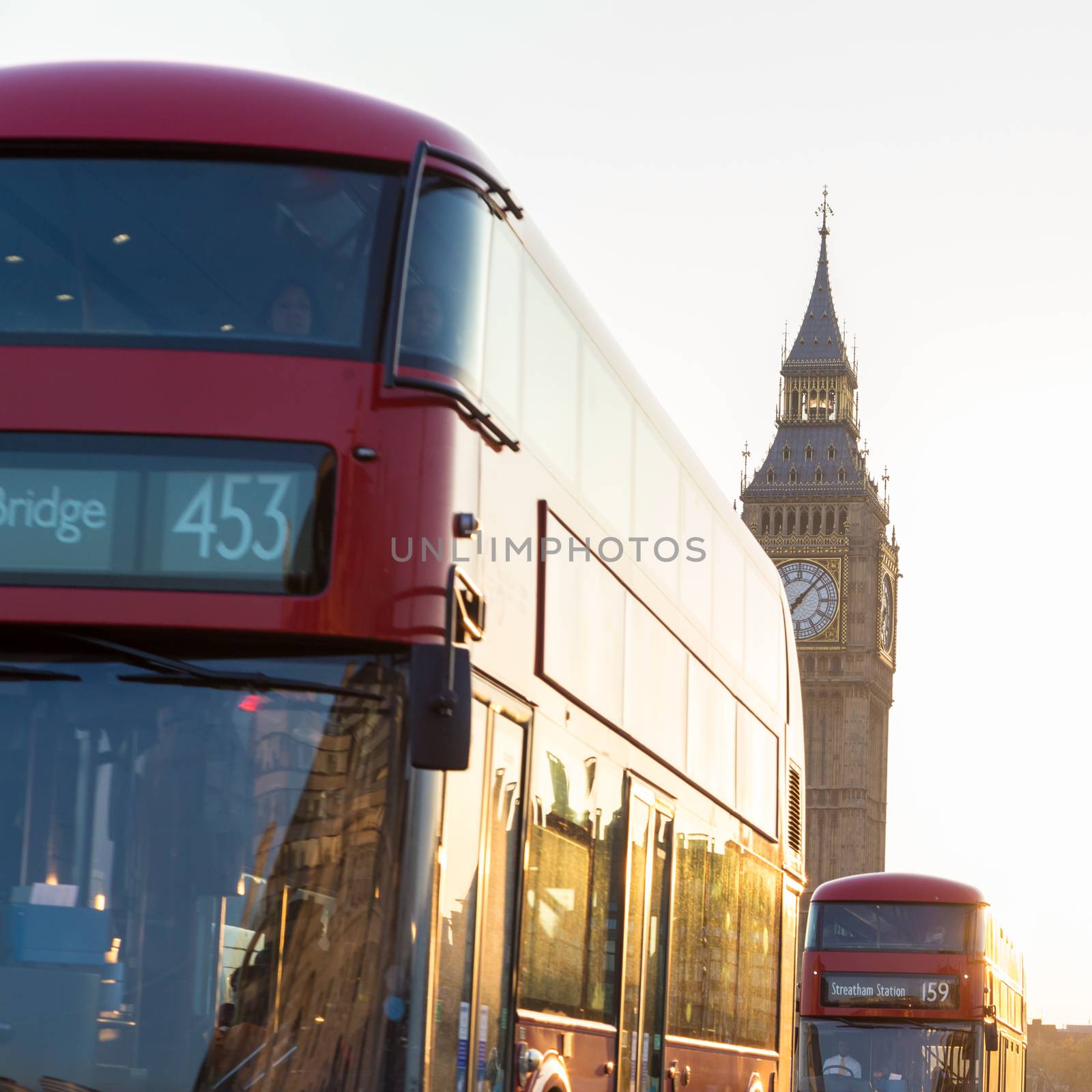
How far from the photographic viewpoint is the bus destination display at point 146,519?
5.89 meters

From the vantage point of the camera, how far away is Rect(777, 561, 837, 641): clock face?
85250 mm

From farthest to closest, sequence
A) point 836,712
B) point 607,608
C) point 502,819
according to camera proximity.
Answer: point 836,712 < point 607,608 < point 502,819

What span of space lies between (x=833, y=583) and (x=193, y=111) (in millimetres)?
80432

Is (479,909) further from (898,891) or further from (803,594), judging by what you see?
(803,594)

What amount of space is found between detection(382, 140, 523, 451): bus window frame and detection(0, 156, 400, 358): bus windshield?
0.07 meters

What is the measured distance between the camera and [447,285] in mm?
6531

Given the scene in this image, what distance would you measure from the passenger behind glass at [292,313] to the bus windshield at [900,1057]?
1488 cm

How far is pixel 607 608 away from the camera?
8133 mm

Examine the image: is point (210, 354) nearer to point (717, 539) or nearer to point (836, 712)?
point (717, 539)

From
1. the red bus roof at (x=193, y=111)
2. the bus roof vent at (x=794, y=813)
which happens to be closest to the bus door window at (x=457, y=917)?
the red bus roof at (x=193, y=111)

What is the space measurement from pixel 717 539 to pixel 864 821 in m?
78.9

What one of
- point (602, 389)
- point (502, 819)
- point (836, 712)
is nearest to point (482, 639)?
point (502, 819)

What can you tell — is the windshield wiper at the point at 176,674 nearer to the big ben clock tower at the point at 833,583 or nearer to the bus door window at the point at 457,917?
the bus door window at the point at 457,917

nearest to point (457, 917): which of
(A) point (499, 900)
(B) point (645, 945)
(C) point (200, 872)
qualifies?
(A) point (499, 900)
